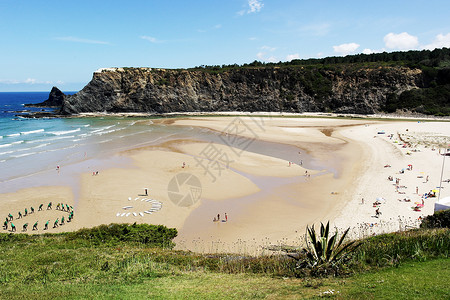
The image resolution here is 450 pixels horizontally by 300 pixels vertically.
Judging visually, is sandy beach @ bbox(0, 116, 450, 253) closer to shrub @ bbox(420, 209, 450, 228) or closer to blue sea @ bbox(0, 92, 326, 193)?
blue sea @ bbox(0, 92, 326, 193)

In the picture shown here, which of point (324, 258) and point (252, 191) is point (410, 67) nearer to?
point (252, 191)

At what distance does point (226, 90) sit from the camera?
275ft

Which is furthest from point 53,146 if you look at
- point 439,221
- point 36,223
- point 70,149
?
point 439,221

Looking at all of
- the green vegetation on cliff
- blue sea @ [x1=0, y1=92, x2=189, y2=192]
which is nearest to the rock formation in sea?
blue sea @ [x1=0, y1=92, x2=189, y2=192]

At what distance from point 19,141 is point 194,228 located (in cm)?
3854

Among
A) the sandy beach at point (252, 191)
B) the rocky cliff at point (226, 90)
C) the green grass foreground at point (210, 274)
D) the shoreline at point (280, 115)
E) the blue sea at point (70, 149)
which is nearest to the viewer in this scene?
the green grass foreground at point (210, 274)

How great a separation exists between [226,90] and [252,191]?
6419 cm

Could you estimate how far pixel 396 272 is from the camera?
7.95 metres

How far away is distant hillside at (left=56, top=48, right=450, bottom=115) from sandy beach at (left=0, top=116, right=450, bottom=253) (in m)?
36.7

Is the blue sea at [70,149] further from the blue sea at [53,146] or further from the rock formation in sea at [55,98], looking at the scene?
the rock formation in sea at [55,98]

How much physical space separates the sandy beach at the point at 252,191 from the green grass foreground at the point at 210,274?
3.83 metres

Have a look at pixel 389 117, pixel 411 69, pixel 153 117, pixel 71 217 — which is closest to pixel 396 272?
pixel 71 217

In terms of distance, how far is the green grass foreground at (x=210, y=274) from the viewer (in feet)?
23.8

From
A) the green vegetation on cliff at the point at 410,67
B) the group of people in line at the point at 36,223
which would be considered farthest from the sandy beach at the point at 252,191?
the green vegetation on cliff at the point at 410,67
